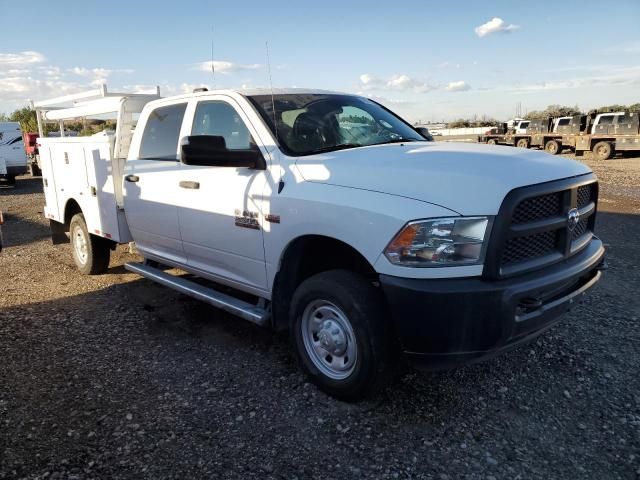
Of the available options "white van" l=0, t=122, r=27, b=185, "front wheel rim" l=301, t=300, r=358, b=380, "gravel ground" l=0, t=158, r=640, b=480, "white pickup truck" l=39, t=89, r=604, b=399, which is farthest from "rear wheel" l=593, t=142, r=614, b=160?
"front wheel rim" l=301, t=300, r=358, b=380

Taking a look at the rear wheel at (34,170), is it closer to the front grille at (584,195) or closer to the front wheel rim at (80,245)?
the front wheel rim at (80,245)

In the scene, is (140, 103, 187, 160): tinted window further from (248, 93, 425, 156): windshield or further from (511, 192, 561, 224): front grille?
(511, 192, 561, 224): front grille

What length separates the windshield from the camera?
3.84 meters

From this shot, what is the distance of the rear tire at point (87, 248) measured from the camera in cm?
637

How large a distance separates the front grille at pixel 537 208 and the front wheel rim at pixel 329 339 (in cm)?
119

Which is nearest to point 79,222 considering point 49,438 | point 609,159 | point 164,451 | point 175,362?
point 175,362

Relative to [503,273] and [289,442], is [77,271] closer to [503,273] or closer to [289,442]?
[289,442]

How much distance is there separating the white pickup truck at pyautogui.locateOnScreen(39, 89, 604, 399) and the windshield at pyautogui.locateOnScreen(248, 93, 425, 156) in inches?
0.6

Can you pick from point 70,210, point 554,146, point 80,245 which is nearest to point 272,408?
point 80,245

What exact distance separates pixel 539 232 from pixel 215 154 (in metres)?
2.16

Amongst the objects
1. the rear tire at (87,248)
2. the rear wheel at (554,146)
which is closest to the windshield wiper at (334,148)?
the rear tire at (87,248)

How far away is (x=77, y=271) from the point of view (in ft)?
22.8

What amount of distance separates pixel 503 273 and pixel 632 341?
224cm

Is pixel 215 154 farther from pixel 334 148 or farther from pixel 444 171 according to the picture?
pixel 444 171
